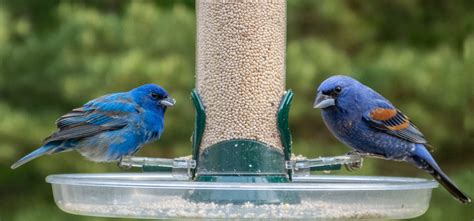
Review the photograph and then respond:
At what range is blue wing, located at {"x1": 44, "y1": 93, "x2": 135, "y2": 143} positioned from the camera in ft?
13.8

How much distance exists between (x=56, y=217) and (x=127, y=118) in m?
4.06

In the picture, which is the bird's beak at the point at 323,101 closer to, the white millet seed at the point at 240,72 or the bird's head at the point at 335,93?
the bird's head at the point at 335,93

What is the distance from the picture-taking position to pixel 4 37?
8414 millimetres

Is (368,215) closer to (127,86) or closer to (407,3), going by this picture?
(127,86)

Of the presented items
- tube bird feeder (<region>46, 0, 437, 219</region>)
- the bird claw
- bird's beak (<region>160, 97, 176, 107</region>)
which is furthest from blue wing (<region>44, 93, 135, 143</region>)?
the bird claw

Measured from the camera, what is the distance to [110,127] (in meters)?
4.29

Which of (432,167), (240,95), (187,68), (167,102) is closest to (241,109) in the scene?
(240,95)

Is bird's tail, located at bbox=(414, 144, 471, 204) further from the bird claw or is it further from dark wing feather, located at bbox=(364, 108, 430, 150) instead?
the bird claw

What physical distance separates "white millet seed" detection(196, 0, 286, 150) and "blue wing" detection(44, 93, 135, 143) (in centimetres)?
53

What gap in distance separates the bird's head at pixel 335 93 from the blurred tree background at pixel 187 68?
3.33m

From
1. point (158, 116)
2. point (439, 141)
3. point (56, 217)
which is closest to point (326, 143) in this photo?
point (439, 141)

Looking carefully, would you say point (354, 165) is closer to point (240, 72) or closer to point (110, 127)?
point (240, 72)

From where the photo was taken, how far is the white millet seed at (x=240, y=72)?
12.8ft

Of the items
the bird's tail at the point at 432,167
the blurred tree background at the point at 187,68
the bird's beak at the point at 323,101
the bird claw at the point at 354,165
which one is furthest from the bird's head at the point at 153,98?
the blurred tree background at the point at 187,68
